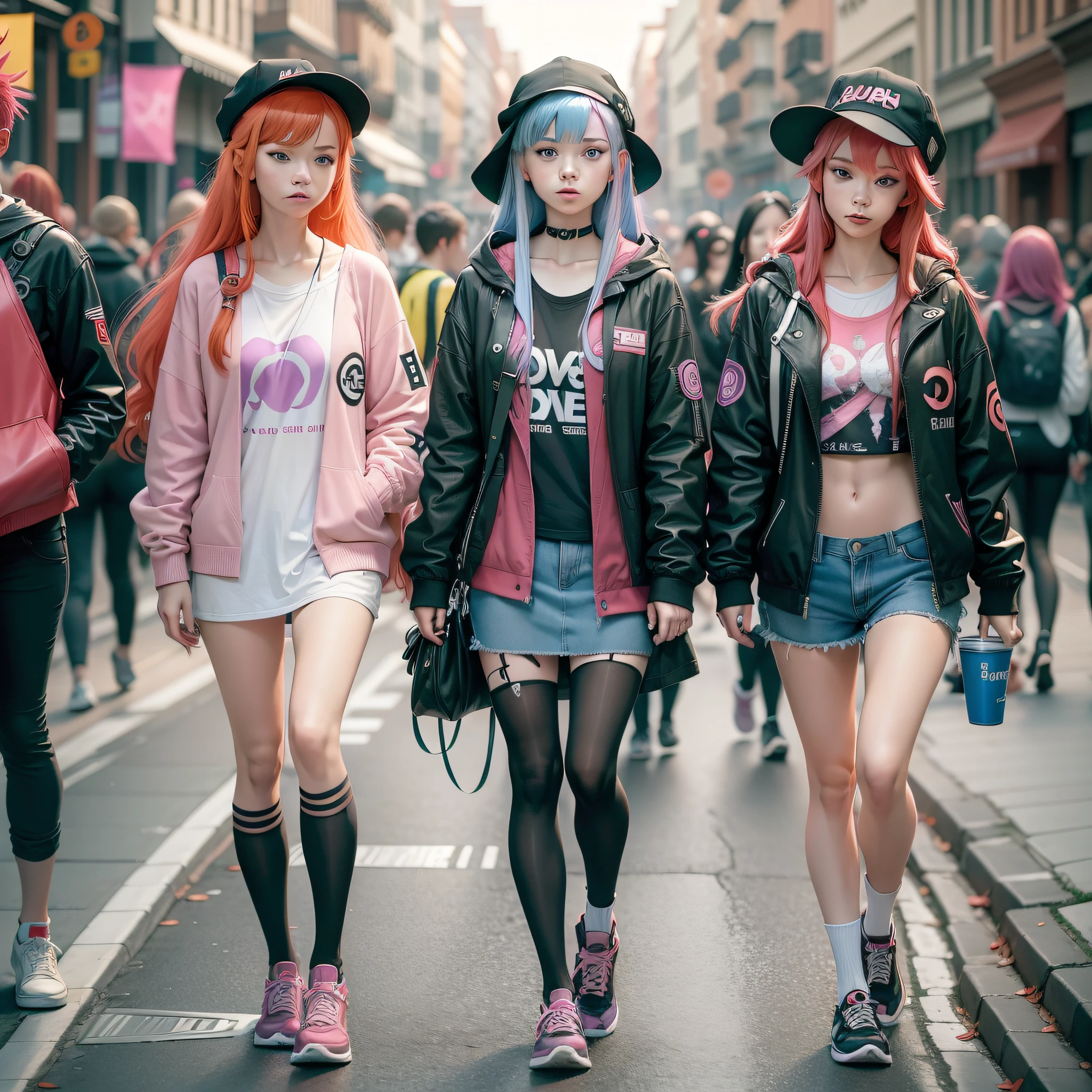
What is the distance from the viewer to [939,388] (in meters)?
3.72

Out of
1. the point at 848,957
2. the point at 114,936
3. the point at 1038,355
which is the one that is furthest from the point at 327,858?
the point at 1038,355

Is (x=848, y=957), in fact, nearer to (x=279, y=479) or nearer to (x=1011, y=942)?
(x=1011, y=942)

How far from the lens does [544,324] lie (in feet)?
12.4

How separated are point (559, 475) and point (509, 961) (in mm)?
1657

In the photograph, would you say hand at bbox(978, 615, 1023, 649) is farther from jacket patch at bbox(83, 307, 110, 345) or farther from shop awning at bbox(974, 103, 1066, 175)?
shop awning at bbox(974, 103, 1066, 175)

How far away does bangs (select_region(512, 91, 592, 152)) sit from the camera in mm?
3705

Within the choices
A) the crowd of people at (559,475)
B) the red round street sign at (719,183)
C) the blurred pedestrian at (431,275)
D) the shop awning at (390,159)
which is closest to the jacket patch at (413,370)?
the crowd of people at (559,475)

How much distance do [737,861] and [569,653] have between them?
6.80ft

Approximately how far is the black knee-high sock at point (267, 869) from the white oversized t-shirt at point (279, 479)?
1.77 ft

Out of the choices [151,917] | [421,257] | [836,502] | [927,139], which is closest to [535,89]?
[927,139]

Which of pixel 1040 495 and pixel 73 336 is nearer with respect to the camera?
pixel 73 336

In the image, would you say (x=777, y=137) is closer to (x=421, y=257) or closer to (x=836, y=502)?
(x=836, y=502)

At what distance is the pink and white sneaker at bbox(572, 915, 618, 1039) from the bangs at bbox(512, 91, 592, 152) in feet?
6.49

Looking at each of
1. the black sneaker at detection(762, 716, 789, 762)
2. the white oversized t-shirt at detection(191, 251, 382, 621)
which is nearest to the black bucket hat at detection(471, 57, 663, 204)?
the white oversized t-shirt at detection(191, 251, 382, 621)
